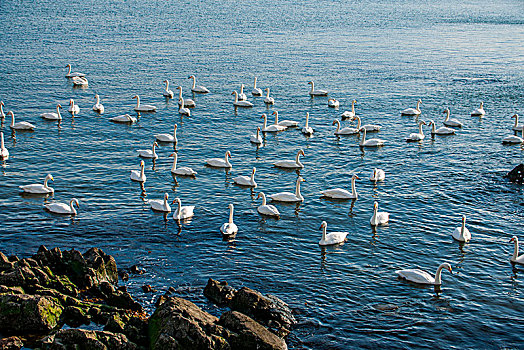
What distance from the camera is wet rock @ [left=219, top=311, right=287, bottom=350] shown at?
22.0 metres

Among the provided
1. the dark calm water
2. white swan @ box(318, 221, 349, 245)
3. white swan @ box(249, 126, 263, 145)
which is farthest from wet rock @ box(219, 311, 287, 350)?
white swan @ box(249, 126, 263, 145)

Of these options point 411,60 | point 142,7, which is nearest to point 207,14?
point 142,7

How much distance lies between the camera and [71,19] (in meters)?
107

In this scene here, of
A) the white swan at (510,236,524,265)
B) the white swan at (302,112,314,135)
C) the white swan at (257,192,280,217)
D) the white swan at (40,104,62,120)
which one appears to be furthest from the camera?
the white swan at (40,104,62,120)

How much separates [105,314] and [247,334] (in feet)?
18.5

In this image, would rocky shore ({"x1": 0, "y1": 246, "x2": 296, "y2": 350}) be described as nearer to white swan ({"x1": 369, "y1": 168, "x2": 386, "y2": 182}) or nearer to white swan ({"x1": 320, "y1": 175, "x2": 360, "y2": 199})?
white swan ({"x1": 320, "y1": 175, "x2": 360, "y2": 199})

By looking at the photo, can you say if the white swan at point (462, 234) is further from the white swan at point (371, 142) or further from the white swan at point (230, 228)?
the white swan at point (371, 142)

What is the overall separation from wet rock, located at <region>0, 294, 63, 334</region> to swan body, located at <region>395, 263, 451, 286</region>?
1540 centimetres

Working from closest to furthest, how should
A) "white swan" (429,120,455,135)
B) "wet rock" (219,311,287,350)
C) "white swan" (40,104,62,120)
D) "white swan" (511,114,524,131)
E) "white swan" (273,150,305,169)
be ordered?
"wet rock" (219,311,287,350)
"white swan" (273,150,305,169)
"white swan" (429,120,455,135)
"white swan" (511,114,524,131)
"white swan" (40,104,62,120)

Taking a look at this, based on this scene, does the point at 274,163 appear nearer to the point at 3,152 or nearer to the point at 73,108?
the point at 3,152

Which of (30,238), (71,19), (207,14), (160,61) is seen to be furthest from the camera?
(207,14)

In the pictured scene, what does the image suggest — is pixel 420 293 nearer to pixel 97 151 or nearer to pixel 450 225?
pixel 450 225

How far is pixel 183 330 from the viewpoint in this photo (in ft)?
70.7

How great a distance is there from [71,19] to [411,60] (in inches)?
2329
